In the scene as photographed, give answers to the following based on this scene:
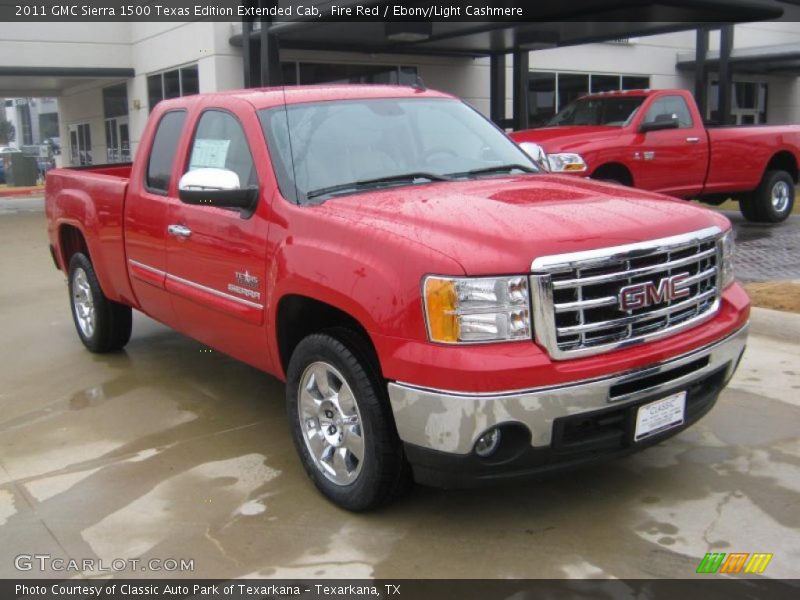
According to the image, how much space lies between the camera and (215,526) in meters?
3.72

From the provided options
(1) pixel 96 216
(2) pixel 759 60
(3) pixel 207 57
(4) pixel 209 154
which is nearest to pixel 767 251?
(4) pixel 209 154

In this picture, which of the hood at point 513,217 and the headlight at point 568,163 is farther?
the headlight at point 568,163

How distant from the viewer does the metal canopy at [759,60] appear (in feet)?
73.2

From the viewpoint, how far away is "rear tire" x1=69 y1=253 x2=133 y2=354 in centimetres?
642

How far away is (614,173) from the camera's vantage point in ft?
35.4

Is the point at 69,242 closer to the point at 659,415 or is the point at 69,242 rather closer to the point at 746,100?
→ the point at 659,415

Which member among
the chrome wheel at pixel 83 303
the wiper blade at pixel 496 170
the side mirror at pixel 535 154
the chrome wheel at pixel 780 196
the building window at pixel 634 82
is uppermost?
the building window at pixel 634 82

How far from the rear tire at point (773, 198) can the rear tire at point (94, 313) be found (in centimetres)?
992

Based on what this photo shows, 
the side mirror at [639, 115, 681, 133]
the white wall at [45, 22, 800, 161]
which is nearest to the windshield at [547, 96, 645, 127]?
the side mirror at [639, 115, 681, 133]

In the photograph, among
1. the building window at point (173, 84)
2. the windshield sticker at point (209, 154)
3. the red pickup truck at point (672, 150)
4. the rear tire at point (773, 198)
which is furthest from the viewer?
the building window at point (173, 84)

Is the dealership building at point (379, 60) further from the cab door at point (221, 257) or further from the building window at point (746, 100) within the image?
the cab door at point (221, 257)

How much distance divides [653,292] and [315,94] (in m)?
2.26

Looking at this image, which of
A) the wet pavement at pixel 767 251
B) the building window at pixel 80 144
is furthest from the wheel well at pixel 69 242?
the building window at pixel 80 144

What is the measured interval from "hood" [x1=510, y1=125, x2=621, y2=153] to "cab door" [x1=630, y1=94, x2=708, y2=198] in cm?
46
